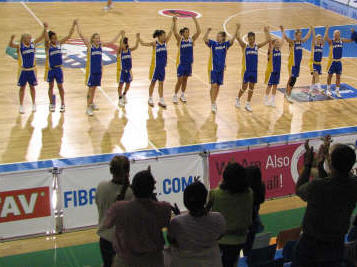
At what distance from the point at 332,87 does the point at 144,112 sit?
551cm

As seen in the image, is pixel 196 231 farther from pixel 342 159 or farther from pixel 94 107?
pixel 94 107

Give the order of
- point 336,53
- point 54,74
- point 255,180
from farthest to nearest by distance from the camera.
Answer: point 336,53 < point 54,74 < point 255,180

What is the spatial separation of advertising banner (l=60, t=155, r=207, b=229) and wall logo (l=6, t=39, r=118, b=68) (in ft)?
26.8

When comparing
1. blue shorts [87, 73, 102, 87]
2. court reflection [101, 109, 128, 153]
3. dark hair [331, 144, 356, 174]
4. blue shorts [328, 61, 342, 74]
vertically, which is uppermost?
dark hair [331, 144, 356, 174]

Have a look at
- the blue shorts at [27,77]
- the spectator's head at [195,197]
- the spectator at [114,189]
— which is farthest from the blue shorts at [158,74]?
the spectator's head at [195,197]

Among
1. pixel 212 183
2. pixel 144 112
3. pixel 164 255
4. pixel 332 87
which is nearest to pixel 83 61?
pixel 144 112

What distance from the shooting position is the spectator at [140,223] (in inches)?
177

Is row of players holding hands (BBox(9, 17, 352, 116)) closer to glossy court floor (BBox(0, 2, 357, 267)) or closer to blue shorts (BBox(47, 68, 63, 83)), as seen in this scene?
blue shorts (BBox(47, 68, 63, 83))

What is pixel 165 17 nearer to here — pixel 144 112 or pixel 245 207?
pixel 144 112

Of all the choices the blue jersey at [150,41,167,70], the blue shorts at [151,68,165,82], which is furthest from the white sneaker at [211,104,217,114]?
the blue jersey at [150,41,167,70]

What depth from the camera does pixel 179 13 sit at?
72.1 ft

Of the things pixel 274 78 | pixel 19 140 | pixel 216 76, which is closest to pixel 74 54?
pixel 216 76

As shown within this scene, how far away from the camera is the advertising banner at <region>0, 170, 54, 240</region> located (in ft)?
23.0

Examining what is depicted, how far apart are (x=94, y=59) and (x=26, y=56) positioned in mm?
1399
